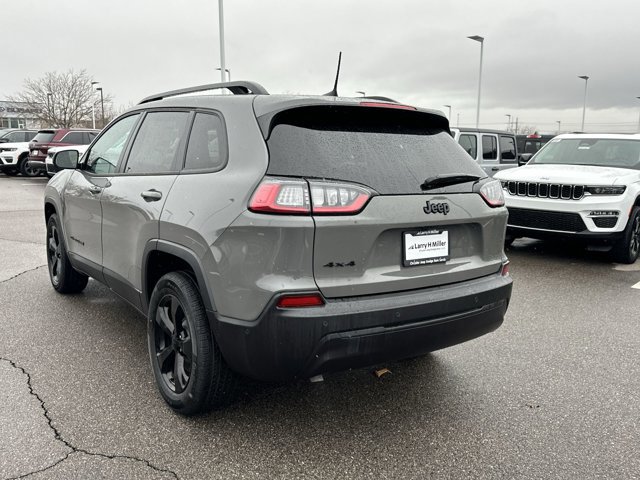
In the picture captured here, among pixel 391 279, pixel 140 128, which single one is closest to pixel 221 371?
pixel 391 279

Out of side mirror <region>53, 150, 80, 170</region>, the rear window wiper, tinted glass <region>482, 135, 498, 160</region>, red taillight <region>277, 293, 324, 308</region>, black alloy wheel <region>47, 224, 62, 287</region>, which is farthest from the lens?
tinted glass <region>482, 135, 498, 160</region>

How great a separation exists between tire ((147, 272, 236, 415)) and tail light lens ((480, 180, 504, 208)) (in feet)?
5.30

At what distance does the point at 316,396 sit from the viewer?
3.16m

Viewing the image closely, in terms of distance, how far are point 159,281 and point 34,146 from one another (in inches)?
734

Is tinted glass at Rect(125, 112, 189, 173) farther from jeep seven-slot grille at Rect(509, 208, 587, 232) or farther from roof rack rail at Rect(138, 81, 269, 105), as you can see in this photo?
jeep seven-slot grille at Rect(509, 208, 587, 232)

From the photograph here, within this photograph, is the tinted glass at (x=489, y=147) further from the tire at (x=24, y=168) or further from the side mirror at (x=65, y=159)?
the tire at (x=24, y=168)

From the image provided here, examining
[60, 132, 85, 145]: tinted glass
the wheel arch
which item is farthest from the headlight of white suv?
[60, 132, 85, 145]: tinted glass

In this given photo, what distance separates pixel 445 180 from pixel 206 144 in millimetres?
1261

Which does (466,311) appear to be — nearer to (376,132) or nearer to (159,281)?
(376,132)

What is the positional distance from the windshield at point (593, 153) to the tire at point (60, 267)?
668cm

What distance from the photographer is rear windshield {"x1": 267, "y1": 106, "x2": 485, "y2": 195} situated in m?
2.46

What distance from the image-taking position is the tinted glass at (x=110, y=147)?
3.79 meters

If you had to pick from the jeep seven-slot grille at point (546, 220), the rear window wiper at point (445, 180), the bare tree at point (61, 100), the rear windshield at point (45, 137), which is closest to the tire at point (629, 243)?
the jeep seven-slot grille at point (546, 220)

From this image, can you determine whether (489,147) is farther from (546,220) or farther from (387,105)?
(387,105)
